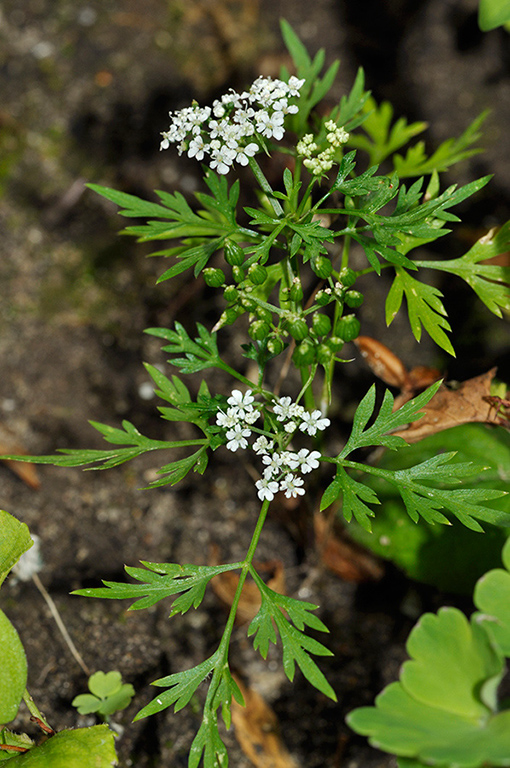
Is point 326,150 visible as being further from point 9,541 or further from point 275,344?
point 9,541

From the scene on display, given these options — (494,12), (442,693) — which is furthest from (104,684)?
(494,12)

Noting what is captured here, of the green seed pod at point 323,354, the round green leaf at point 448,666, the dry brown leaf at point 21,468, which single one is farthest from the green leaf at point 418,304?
the dry brown leaf at point 21,468

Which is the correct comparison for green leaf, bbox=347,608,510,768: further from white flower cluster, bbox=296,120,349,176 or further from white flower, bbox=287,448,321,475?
white flower cluster, bbox=296,120,349,176

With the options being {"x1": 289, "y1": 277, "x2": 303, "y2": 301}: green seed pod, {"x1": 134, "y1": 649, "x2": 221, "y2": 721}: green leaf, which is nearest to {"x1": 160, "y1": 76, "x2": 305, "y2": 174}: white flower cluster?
{"x1": 289, "y1": 277, "x2": 303, "y2": 301}: green seed pod

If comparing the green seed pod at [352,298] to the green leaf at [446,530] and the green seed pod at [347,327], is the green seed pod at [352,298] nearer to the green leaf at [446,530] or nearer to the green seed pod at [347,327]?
the green seed pod at [347,327]

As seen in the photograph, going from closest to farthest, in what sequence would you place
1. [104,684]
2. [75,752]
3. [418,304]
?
[75,752] < [418,304] < [104,684]

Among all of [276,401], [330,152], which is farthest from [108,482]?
[330,152]
